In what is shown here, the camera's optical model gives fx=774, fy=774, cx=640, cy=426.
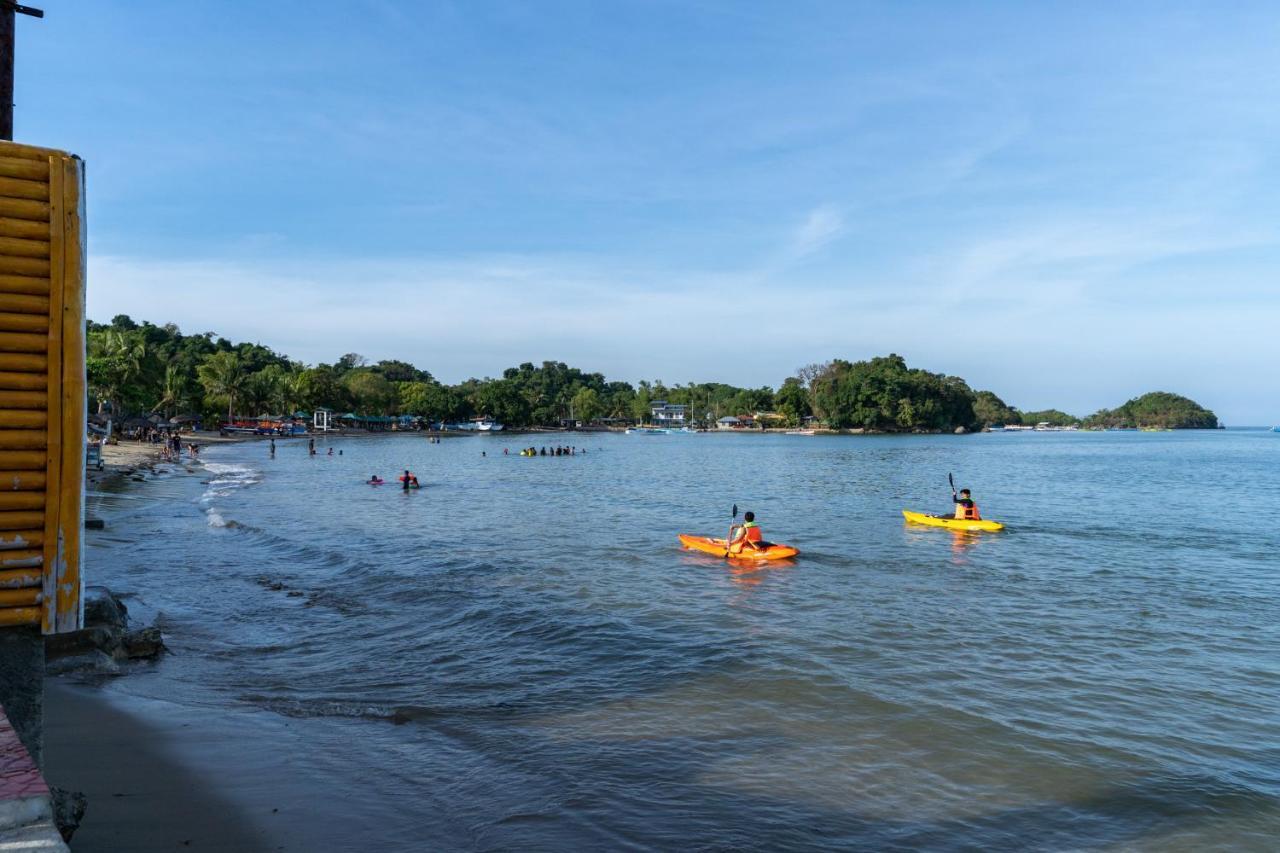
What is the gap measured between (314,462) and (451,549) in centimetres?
4361

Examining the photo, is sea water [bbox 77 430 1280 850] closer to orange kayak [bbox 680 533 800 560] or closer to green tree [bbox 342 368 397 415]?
orange kayak [bbox 680 533 800 560]

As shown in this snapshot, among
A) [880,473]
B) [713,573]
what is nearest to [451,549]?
[713,573]

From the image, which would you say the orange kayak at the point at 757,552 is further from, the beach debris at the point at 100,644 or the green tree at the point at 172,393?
the green tree at the point at 172,393

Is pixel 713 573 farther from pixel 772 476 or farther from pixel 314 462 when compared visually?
pixel 314 462

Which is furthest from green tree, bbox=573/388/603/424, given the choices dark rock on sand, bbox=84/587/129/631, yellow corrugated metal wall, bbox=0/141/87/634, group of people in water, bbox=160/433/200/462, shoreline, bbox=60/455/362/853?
yellow corrugated metal wall, bbox=0/141/87/634

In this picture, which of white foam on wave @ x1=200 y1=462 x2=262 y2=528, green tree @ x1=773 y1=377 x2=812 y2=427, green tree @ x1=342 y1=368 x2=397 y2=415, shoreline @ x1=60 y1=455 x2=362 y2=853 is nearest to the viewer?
shoreline @ x1=60 y1=455 x2=362 y2=853

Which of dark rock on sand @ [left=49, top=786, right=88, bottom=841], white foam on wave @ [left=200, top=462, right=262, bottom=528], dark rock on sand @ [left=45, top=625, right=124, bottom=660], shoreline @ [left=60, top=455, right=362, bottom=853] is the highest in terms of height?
→ dark rock on sand @ [left=49, top=786, right=88, bottom=841]

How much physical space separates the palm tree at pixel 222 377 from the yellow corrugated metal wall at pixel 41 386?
104 meters

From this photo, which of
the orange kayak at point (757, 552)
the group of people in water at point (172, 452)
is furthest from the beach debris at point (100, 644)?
the group of people in water at point (172, 452)

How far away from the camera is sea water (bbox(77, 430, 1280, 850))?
698 centimetres

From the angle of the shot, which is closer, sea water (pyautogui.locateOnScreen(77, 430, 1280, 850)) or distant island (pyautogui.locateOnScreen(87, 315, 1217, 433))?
sea water (pyautogui.locateOnScreen(77, 430, 1280, 850))

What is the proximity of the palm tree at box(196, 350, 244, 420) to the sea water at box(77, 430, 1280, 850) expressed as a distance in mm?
79347

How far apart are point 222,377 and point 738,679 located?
103 m

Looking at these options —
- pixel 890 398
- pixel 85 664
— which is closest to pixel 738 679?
pixel 85 664
